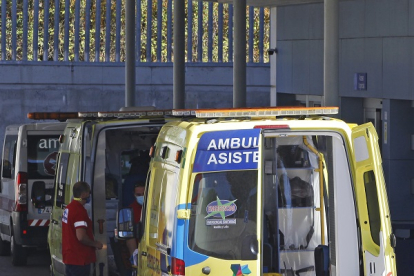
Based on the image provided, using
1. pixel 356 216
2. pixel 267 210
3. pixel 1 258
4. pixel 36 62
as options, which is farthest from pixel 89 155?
pixel 36 62

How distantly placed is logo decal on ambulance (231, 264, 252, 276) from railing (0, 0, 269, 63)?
19.2 meters

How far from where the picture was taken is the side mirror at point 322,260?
8.05m

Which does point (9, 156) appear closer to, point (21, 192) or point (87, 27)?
point (21, 192)

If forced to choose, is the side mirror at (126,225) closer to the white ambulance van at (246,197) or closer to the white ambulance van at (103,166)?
the white ambulance van at (246,197)

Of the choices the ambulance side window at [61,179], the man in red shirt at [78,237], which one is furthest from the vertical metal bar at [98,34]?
the man in red shirt at [78,237]

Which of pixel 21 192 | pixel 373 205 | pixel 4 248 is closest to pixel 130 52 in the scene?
pixel 4 248

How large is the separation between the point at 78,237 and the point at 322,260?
112 inches

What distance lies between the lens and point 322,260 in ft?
26.6

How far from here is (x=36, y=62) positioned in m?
25.9

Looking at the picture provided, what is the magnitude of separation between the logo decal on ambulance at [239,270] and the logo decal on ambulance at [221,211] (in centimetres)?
33

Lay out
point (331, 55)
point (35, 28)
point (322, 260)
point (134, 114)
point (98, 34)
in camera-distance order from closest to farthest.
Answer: point (322, 260) → point (134, 114) → point (331, 55) → point (35, 28) → point (98, 34)

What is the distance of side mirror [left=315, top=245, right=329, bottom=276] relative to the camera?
805 cm

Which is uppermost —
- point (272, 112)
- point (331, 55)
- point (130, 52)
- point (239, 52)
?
point (130, 52)

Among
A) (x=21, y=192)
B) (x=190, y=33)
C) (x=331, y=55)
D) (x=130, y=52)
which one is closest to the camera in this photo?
(x=331, y=55)
